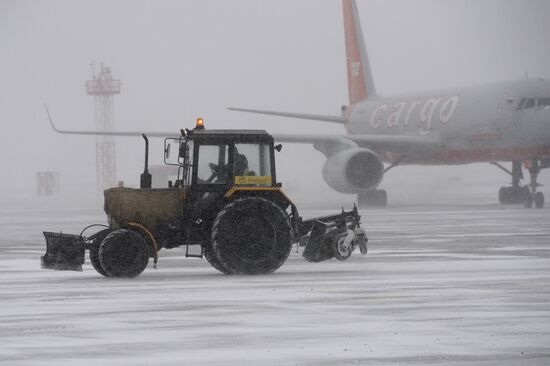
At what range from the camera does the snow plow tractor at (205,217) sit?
1800 cm

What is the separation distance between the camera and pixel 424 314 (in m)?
13.2

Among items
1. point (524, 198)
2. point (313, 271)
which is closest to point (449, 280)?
point (313, 271)

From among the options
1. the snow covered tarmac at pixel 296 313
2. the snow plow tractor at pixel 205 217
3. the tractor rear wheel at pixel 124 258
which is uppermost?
the snow plow tractor at pixel 205 217

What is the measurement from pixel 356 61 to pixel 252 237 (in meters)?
42.2

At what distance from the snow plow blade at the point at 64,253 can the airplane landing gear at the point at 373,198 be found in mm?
31866

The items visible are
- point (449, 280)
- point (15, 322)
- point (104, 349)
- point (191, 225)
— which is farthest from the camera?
point (191, 225)

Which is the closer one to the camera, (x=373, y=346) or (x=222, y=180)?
(x=373, y=346)

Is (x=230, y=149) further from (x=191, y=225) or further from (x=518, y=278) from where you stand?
(x=518, y=278)

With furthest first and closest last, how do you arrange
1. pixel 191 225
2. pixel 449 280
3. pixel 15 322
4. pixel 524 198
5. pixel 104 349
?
pixel 524 198
pixel 191 225
pixel 449 280
pixel 15 322
pixel 104 349

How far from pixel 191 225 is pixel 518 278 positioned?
4.43 m

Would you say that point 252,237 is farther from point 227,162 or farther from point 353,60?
point 353,60

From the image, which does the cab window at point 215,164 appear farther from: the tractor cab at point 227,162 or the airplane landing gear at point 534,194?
the airplane landing gear at point 534,194

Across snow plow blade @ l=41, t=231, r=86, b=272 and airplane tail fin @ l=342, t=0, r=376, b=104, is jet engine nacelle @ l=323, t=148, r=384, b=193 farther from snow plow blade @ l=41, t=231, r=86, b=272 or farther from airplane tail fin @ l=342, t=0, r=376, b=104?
snow plow blade @ l=41, t=231, r=86, b=272

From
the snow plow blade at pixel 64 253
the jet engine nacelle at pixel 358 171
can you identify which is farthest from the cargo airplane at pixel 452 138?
the snow plow blade at pixel 64 253
